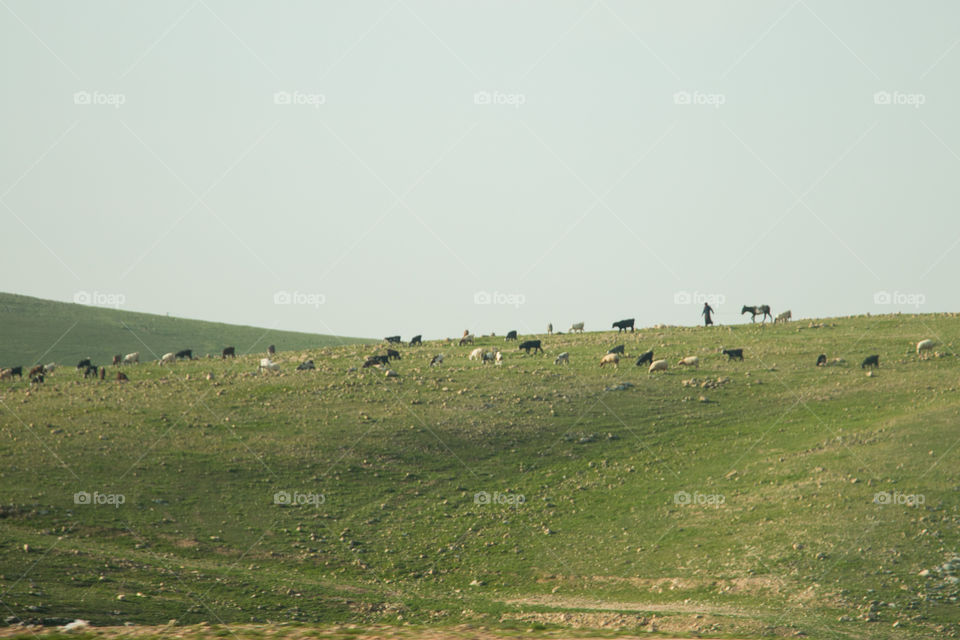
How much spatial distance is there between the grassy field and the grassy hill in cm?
4278

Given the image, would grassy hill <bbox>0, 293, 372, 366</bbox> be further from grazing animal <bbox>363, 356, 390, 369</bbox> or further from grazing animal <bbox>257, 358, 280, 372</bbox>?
grazing animal <bbox>363, 356, 390, 369</bbox>

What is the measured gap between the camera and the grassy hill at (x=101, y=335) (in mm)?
90125

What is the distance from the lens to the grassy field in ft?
83.3

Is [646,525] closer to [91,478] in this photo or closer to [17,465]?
[91,478]

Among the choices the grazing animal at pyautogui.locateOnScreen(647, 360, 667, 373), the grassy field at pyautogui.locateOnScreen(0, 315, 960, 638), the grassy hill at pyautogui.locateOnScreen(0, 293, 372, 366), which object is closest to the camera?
the grassy field at pyautogui.locateOnScreen(0, 315, 960, 638)

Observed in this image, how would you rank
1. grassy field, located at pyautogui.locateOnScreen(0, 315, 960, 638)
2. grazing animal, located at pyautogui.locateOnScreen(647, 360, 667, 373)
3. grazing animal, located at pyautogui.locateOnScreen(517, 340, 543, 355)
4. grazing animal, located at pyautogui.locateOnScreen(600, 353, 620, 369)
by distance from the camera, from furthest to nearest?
grazing animal, located at pyautogui.locateOnScreen(517, 340, 543, 355) < grazing animal, located at pyautogui.locateOnScreen(600, 353, 620, 369) < grazing animal, located at pyautogui.locateOnScreen(647, 360, 667, 373) < grassy field, located at pyautogui.locateOnScreen(0, 315, 960, 638)

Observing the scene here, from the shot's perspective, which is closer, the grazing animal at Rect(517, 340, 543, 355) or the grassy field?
the grassy field

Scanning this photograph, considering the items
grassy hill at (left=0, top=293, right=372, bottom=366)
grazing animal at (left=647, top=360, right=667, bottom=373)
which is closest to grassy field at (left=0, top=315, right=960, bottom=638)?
grazing animal at (left=647, top=360, right=667, bottom=373)

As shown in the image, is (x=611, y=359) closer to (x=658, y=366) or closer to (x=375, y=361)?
(x=658, y=366)

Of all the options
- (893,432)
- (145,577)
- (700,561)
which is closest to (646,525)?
(700,561)

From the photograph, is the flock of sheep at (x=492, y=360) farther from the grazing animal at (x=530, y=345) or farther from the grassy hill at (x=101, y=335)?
the grassy hill at (x=101, y=335)

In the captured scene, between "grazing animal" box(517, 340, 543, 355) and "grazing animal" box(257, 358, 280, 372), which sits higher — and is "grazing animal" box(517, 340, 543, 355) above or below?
above

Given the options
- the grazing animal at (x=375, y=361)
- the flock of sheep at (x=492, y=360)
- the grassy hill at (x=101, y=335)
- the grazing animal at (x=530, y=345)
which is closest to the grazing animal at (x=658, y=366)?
the flock of sheep at (x=492, y=360)

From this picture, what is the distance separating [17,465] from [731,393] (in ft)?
101
